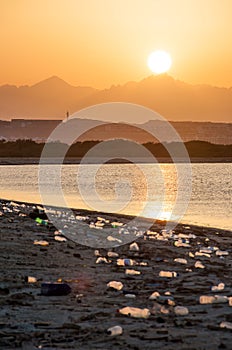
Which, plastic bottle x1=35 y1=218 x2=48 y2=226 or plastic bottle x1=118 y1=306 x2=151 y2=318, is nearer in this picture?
plastic bottle x1=118 y1=306 x2=151 y2=318

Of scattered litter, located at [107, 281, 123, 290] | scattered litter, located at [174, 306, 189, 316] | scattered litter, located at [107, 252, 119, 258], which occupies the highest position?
scattered litter, located at [107, 252, 119, 258]

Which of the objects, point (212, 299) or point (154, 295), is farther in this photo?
point (154, 295)

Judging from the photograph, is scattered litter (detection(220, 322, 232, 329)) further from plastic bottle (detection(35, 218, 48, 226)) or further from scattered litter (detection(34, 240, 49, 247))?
plastic bottle (detection(35, 218, 48, 226))

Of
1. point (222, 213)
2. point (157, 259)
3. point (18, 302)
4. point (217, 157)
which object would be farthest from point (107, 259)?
point (217, 157)

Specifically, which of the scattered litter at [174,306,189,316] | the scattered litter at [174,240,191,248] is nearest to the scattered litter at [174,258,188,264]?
the scattered litter at [174,240,191,248]

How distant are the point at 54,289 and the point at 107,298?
0.73 meters

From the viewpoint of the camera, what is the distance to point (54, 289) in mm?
10344

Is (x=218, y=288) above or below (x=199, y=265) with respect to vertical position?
below

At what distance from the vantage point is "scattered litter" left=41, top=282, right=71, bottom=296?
10312 millimetres

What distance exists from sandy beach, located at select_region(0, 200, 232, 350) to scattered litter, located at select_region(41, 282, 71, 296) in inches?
4.4

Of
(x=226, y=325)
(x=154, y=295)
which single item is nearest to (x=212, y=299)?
(x=154, y=295)

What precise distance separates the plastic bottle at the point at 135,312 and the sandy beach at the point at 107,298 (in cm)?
7

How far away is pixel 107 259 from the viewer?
14289mm

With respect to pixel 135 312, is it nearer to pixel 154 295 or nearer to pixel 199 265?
pixel 154 295
